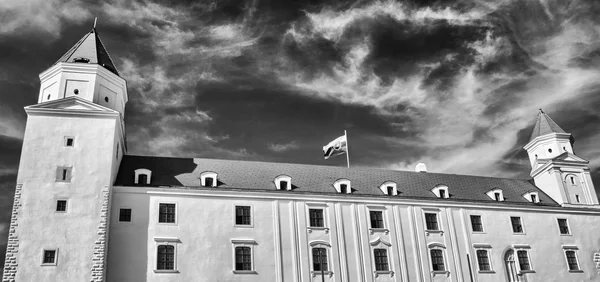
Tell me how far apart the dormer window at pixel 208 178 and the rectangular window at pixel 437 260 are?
18.2 m

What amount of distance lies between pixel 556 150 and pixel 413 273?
869 inches

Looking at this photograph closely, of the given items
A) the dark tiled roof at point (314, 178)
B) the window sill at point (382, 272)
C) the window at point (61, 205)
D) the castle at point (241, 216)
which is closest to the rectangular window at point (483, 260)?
the castle at point (241, 216)

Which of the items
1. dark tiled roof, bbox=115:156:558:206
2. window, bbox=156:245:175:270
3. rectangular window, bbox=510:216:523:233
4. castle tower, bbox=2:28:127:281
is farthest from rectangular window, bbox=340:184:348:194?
castle tower, bbox=2:28:127:281

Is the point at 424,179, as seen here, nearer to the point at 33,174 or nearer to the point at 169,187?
the point at 169,187

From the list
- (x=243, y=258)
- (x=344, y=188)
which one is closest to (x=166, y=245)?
(x=243, y=258)

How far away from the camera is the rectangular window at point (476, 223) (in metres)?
45.1

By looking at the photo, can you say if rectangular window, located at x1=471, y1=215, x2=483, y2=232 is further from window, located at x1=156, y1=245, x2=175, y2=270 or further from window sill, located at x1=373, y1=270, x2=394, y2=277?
window, located at x1=156, y1=245, x2=175, y2=270

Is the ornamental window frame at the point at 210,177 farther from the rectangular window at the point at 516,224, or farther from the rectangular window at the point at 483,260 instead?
the rectangular window at the point at 516,224

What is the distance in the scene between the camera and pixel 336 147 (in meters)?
50.8

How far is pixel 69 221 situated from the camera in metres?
34.2

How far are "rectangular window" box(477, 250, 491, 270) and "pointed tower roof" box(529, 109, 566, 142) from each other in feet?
55.2

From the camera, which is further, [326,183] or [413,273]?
[326,183]

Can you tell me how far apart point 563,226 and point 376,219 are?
18260mm

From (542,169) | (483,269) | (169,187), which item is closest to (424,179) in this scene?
(483,269)
